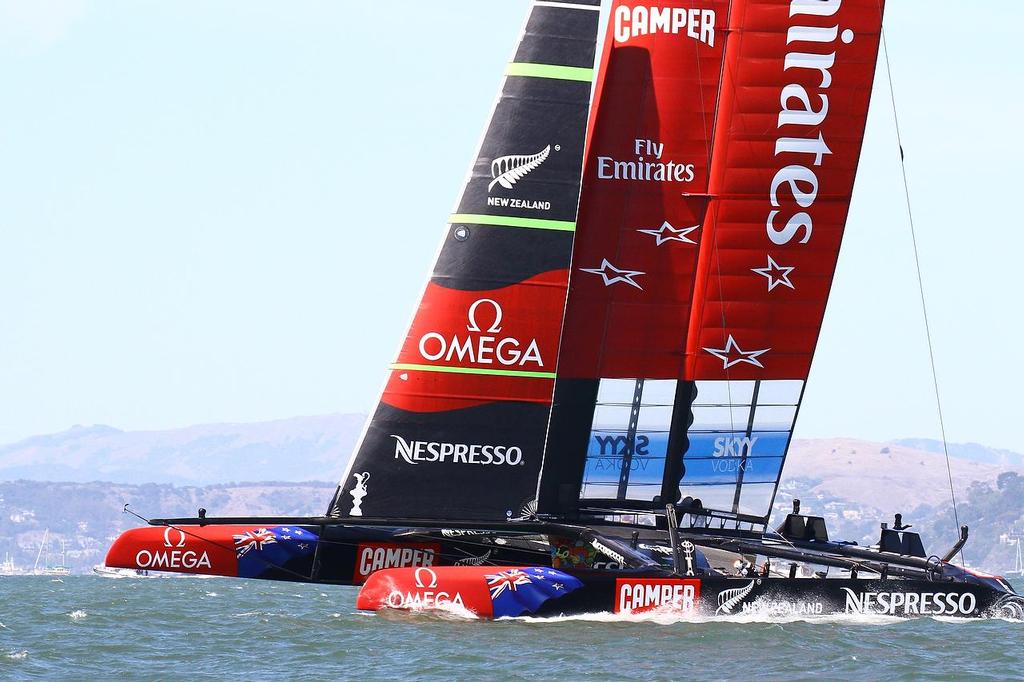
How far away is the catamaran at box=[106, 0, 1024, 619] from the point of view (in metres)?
19.9

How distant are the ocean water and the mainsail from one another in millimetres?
3318

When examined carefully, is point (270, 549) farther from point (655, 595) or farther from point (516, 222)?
point (516, 222)

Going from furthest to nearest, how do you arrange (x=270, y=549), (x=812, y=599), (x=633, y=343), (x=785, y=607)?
(x=633, y=343) < (x=270, y=549) < (x=812, y=599) < (x=785, y=607)

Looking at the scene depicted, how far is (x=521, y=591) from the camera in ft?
59.3

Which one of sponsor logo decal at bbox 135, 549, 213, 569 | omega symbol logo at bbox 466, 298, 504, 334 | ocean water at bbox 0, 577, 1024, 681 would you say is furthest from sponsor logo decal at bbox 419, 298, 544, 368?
sponsor logo decal at bbox 135, 549, 213, 569

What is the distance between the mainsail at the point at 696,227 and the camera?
2086 cm

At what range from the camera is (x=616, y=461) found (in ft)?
70.2

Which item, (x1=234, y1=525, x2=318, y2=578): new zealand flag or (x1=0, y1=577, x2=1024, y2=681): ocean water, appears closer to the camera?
(x1=0, y1=577, x2=1024, y2=681): ocean water

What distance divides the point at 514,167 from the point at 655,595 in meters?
5.48

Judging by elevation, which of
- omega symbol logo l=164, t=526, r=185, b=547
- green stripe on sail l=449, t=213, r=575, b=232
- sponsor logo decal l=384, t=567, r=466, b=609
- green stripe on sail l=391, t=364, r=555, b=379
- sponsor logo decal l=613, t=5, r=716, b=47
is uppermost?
sponsor logo decal l=613, t=5, r=716, b=47

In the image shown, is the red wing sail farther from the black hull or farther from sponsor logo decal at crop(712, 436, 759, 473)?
the black hull

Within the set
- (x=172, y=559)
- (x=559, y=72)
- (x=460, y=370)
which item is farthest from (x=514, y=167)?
(x=172, y=559)

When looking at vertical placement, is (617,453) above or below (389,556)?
above

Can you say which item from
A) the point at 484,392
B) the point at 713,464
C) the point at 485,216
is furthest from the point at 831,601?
the point at 485,216
